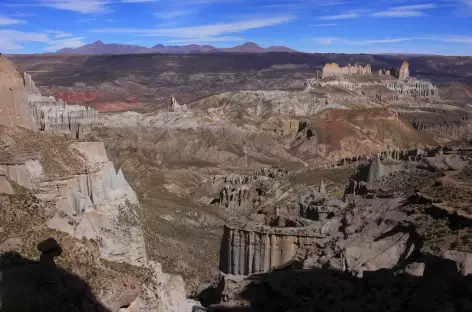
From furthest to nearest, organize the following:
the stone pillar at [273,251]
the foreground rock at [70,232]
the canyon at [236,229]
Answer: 1. the stone pillar at [273,251]
2. the canyon at [236,229]
3. the foreground rock at [70,232]

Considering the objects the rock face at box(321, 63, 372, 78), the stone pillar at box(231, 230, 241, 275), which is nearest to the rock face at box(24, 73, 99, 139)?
Result: the stone pillar at box(231, 230, 241, 275)

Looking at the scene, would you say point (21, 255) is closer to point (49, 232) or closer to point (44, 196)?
point (49, 232)

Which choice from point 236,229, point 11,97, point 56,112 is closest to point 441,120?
point 56,112

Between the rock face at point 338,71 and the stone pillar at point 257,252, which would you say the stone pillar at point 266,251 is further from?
the rock face at point 338,71

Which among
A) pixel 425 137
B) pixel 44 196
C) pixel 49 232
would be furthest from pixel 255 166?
pixel 49 232

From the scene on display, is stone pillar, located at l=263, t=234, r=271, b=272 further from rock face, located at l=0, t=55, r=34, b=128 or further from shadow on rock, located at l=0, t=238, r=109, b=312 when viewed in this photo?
rock face, located at l=0, t=55, r=34, b=128

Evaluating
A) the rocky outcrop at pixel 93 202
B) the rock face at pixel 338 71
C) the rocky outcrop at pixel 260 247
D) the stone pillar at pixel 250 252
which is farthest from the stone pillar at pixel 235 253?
the rock face at pixel 338 71

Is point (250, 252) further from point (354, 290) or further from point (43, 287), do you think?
point (43, 287)

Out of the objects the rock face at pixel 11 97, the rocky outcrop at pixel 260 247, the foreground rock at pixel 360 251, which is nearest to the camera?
the foreground rock at pixel 360 251
